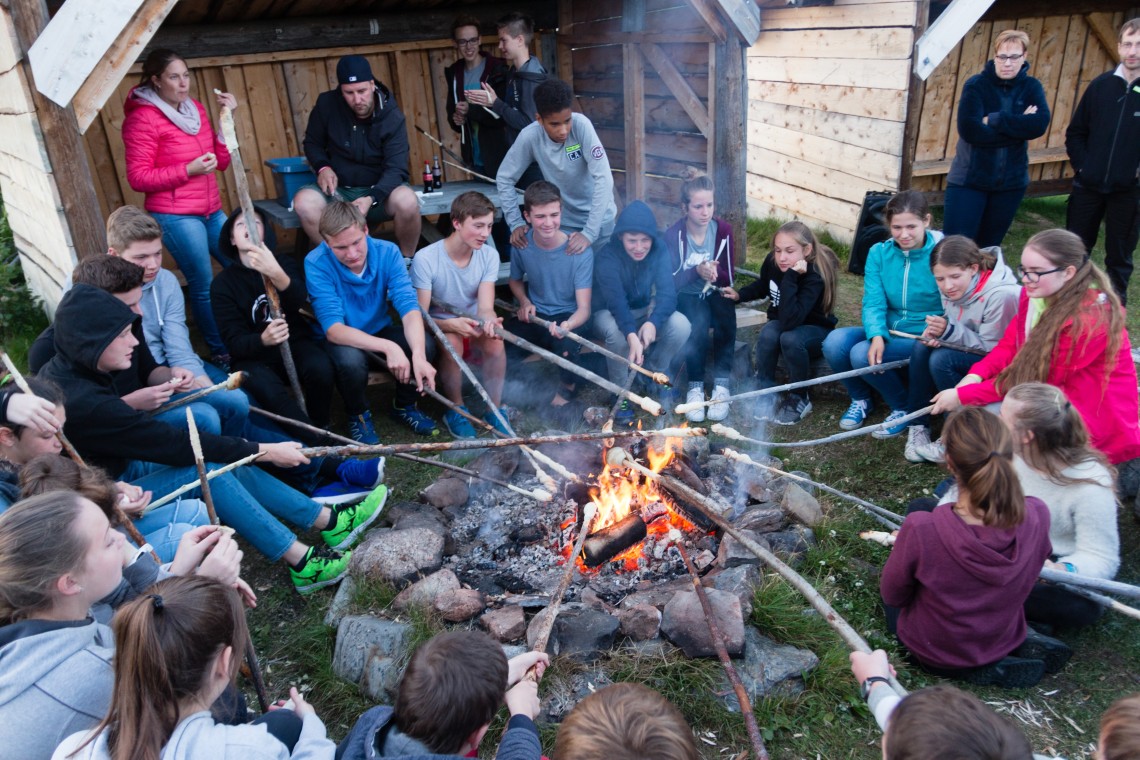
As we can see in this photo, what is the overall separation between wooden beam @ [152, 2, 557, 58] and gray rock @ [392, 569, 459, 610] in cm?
588

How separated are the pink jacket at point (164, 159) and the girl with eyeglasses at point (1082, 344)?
5.48 m

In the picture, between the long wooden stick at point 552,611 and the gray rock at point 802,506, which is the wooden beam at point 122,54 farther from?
the gray rock at point 802,506

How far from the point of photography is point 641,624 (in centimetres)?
359

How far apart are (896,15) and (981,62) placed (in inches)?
88.1

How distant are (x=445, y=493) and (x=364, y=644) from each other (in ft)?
4.38

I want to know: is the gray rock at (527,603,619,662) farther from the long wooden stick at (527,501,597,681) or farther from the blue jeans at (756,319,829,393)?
the blue jeans at (756,319,829,393)

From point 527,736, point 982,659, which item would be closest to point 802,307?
point 982,659

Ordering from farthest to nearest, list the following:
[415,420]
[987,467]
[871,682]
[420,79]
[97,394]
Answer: [420,79] → [415,420] → [97,394] → [987,467] → [871,682]

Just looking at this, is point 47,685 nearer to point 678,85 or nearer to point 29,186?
point 29,186

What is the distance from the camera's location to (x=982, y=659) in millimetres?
3350

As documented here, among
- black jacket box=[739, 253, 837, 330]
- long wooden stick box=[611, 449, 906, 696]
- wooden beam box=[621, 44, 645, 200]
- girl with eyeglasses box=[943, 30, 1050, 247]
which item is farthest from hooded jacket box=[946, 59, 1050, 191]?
long wooden stick box=[611, 449, 906, 696]

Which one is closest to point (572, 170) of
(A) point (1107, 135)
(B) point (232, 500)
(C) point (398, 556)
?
(C) point (398, 556)

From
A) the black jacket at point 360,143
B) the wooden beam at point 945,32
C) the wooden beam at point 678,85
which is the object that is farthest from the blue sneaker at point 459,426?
the wooden beam at point 945,32

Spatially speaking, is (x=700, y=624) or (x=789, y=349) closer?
(x=700, y=624)
